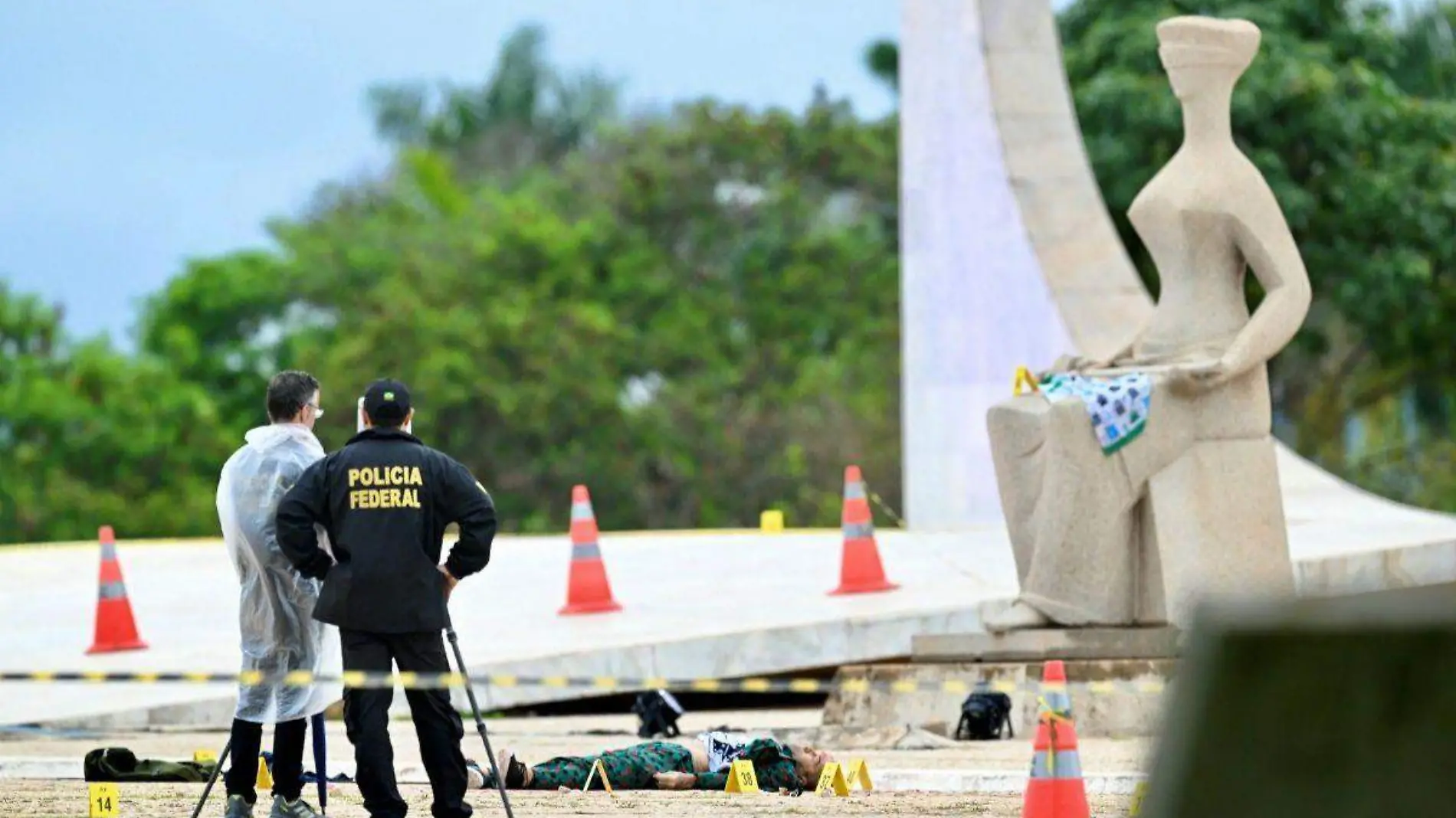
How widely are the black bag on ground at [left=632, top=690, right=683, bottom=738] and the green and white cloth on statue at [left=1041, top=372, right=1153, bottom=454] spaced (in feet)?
7.20

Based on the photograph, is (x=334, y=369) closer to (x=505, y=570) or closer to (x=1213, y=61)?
(x=505, y=570)

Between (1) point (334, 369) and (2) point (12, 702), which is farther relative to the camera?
(1) point (334, 369)

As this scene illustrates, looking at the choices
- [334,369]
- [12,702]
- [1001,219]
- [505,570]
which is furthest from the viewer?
[334,369]

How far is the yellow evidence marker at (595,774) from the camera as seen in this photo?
9562 millimetres

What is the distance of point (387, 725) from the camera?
26.8 feet

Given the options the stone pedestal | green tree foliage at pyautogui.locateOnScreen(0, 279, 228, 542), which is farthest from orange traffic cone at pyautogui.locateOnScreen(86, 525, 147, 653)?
green tree foliage at pyautogui.locateOnScreen(0, 279, 228, 542)

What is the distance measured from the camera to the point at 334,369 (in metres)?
37.1

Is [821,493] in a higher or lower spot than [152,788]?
higher

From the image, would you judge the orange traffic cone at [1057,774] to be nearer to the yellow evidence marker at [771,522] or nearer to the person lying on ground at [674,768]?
the person lying on ground at [674,768]

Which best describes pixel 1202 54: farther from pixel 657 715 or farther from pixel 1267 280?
pixel 657 715

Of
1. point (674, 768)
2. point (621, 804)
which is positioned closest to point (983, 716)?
point (674, 768)

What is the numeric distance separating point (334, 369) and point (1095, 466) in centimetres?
2614

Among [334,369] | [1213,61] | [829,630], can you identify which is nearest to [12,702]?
[829,630]

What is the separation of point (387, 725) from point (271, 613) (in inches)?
26.8
